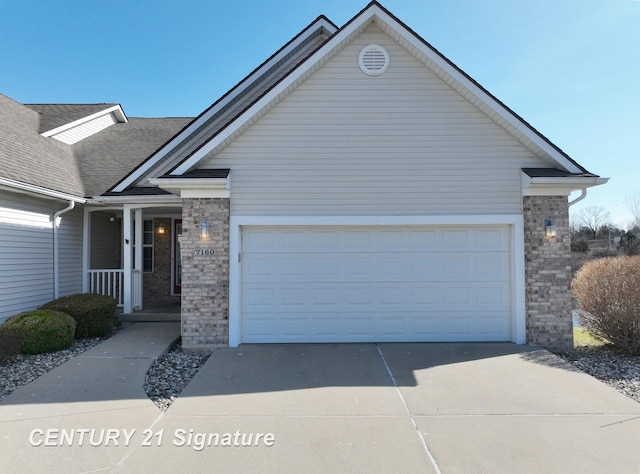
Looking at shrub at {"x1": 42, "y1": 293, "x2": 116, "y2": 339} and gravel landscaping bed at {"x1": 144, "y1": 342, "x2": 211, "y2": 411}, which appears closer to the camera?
gravel landscaping bed at {"x1": 144, "y1": 342, "x2": 211, "y2": 411}

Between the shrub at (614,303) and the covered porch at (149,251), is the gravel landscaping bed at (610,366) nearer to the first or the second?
the shrub at (614,303)

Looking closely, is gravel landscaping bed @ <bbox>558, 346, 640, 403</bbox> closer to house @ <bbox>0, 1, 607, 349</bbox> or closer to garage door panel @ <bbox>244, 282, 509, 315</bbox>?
house @ <bbox>0, 1, 607, 349</bbox>

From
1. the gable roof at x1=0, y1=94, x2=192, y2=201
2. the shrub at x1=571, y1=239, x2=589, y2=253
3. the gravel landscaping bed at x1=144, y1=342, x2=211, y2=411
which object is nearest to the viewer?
the gravel landscaping bed at x1=144, y1=342, x2=211, y2=411

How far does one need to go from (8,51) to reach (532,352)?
19.2 m

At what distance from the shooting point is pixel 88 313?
8195 mm

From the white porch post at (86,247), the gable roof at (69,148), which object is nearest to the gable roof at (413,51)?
the gable roof at (69,148)

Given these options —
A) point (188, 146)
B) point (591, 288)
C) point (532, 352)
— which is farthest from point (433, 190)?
point (188, 146)

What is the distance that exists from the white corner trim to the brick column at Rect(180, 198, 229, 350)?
0.15 m

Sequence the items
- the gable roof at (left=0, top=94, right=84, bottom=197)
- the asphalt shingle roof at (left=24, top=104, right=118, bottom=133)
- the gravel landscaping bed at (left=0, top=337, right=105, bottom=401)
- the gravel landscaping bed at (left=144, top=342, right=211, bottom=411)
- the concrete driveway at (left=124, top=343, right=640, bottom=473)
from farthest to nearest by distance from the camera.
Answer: the asphalt shingle roof at (left=24, top=104, right=118, bottom=133) → the gable roof at (left=0, top=94, right=84, bottom=197) → the gravel landscaping bed at (left=0, top=337, right=105, bottom=401) → the gravel landscaping bed at (left=144, top=342, right=211, bottom=411) → the concrete driveway at (left=124, top=343, right=640, bottom=473)

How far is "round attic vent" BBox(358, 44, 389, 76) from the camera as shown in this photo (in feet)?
24.5

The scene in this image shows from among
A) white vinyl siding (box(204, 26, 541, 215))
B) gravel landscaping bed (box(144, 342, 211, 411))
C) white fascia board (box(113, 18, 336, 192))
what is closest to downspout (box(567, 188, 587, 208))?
white vinyl siding (box(204, 26, 541, 215))

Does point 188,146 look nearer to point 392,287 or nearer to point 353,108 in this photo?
point 353,108

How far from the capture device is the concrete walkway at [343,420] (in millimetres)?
3643

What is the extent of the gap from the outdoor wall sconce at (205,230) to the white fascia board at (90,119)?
765 centimetres
